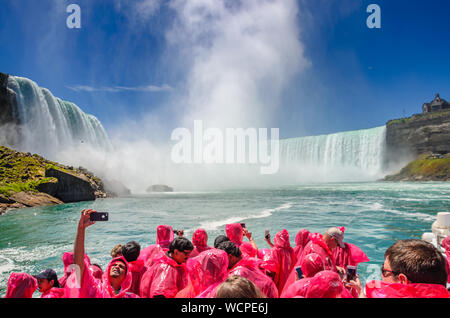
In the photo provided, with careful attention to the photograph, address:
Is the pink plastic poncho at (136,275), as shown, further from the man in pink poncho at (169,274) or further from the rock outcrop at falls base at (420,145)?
the rock outcrop at falls base at (420,145)

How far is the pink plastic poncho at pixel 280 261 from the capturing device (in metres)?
3.56

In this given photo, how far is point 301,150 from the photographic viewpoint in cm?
8131

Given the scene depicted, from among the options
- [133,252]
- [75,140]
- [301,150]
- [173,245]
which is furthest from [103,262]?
[301,150]

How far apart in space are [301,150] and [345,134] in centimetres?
1331

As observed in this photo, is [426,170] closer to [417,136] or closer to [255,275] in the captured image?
[417,136]

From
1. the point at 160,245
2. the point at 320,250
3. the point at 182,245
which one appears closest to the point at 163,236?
the point at 160,245

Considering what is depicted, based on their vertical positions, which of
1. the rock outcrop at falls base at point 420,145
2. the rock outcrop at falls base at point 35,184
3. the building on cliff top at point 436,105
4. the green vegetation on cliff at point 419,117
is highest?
the building on cliff top at point 436,105

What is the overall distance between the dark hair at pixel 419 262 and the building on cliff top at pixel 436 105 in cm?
10321

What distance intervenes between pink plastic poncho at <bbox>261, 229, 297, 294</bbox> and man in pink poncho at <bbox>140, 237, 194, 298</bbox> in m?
1.13

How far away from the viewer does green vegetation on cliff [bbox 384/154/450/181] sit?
59.3 m

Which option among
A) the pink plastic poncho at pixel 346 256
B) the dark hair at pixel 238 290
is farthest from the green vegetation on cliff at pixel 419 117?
the dark hair at pixel 238 290

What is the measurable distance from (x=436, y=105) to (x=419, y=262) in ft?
346

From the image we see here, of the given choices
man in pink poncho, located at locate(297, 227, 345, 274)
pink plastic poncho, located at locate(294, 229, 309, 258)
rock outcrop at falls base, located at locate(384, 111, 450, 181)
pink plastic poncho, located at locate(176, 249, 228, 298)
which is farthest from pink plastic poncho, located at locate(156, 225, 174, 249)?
rock outcrop at falls base, located at locate(384, 111, 450, 181)
